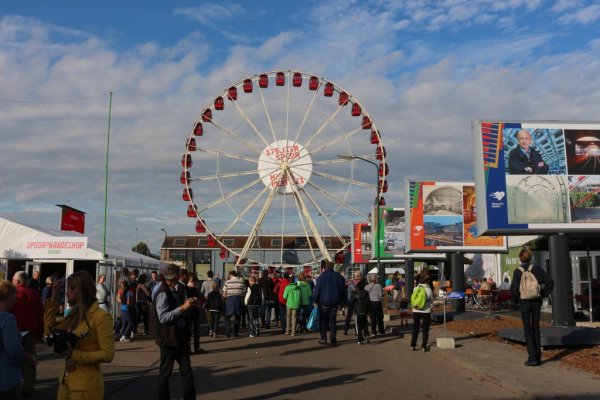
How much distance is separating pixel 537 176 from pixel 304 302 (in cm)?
717

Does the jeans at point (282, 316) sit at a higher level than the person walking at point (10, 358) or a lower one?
lower

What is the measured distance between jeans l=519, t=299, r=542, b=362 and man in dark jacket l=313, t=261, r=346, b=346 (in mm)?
5214

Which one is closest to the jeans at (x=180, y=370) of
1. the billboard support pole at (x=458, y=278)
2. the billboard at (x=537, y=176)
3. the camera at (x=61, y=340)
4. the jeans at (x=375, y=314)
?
the camera at (x=61, y=340)

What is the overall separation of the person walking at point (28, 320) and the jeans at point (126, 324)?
277 inches

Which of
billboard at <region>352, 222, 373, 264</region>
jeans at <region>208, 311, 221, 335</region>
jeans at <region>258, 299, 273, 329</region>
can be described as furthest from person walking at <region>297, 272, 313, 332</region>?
billboard at <region>352, 222, 373, 264</region>

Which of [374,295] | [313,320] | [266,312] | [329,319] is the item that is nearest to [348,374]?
[329,319]

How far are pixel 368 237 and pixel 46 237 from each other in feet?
94.6

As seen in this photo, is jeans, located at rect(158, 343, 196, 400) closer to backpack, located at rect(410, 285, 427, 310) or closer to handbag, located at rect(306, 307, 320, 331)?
backpack, located at rect(410, 285, 427, 310)

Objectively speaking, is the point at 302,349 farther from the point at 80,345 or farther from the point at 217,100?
the point at 217,100

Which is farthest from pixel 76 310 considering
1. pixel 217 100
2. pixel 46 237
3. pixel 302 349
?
pixel 217 100

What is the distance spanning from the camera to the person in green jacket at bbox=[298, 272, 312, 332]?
17672mm

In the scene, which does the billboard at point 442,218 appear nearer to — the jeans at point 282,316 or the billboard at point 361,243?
the jeans at point 282,316

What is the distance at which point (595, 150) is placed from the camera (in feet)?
46.8

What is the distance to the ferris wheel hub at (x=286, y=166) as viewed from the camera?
127 ft
